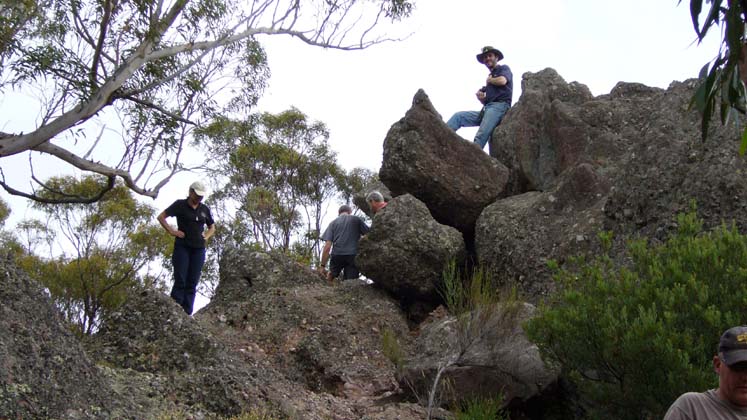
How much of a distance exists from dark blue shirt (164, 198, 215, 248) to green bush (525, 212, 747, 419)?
406cm

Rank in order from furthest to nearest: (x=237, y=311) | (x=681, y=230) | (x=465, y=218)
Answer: (x=465, y=218), (x=237, y=311), (x=681, y=230)

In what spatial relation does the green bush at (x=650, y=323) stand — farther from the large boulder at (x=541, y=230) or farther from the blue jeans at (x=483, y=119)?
the blue jeans at (x=483, y=119)

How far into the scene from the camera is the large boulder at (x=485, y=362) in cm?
687

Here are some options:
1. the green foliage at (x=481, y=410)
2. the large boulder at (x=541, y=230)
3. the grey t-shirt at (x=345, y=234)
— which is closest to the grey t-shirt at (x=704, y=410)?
the green foliage at (x=481, y=410)

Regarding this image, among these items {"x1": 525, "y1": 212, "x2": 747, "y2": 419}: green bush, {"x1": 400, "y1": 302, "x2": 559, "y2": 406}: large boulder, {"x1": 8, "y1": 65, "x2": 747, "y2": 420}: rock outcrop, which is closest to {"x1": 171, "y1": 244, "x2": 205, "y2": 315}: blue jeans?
{"x1": 8, "y1": 65, "x2": 747, "y2": 420}: rock outcrop

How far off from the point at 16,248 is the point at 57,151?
565 inches

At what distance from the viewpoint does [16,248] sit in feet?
79.0

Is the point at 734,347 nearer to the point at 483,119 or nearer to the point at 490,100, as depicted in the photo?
the point at 483,119

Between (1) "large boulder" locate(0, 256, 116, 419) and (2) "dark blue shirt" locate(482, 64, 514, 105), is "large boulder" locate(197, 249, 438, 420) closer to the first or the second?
(1) "large boulder" locate(0, 256, 116, 419)

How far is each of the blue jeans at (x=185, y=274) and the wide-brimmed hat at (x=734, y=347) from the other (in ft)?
21.4

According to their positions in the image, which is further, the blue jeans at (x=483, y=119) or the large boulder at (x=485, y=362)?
the blue jeans at (x=483, y=119)

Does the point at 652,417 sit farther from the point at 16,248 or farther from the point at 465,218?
the point at 16,248

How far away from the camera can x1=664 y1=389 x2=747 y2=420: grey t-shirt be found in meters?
3.16

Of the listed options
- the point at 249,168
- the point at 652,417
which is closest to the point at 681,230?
the point at 652,417
